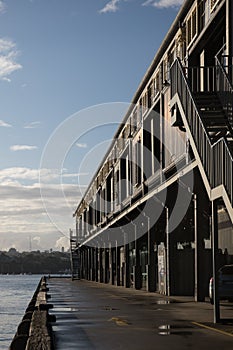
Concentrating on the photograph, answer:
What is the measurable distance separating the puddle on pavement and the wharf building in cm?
206

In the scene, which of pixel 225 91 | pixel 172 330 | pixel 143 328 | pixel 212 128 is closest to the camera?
pixel 172 330

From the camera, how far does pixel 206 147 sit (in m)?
19.0

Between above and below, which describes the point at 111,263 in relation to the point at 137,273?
above

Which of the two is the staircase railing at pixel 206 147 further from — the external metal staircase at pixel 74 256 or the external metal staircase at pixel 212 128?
the external metal staircase at pixel 74 256

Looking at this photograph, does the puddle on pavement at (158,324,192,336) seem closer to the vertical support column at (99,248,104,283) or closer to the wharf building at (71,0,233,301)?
the wharf building at (71,0,233,301)

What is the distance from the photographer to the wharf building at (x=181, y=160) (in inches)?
773

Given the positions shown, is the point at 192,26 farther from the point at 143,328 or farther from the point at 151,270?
the point at 151,270

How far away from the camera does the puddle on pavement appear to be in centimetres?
1717

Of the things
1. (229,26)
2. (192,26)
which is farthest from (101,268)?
(229,26)

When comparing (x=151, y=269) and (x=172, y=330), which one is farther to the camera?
(x=151, y=269)

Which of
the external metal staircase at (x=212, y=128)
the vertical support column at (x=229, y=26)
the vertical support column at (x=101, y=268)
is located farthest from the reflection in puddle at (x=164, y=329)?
the vertical support column at (x=101, y=268)

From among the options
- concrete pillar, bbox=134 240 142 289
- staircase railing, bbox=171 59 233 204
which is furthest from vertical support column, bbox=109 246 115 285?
staircase railing, bbox=171 59 233 204

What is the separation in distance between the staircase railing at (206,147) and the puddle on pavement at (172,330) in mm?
3354

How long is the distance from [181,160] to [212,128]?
10.2 m
